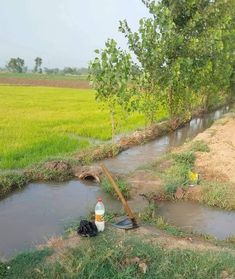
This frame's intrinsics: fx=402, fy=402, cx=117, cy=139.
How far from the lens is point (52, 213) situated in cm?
703

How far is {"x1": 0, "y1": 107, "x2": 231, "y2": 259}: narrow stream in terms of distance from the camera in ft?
19.9

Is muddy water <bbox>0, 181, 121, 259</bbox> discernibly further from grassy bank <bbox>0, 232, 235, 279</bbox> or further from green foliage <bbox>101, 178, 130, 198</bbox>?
grassy bank <bbox>0, 232, 235, 279</bbox>

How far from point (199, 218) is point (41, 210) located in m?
2.78

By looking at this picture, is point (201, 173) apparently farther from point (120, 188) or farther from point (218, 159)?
point (120, 188)

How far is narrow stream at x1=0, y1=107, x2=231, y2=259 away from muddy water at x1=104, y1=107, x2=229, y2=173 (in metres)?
0.64

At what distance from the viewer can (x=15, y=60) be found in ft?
315

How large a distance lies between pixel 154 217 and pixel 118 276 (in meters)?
2.41

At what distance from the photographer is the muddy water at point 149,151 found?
10062mm

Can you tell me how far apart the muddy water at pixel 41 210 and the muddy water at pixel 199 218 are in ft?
3.09

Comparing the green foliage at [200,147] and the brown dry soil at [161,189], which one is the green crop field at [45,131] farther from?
the green foliage at [200,147]

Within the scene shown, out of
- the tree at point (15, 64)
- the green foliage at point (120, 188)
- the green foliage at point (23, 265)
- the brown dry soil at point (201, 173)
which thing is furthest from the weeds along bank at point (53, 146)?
the tree at point (15, 64)

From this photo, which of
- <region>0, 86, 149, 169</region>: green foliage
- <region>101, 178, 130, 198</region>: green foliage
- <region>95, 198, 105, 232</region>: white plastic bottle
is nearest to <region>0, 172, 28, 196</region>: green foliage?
<region>0, 86, 149, 169</region>: green foliage

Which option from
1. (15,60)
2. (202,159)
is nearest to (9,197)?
(202,159)

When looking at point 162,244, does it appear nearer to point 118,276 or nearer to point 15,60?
point 118,276
